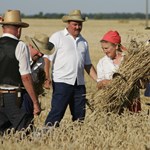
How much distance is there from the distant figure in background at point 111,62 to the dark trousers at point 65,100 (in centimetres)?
44

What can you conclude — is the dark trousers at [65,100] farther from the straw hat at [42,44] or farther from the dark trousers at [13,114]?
the dark trousers at [13,114]

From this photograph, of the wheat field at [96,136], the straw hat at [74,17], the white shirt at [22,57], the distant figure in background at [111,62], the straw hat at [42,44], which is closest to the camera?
the wheat field at [96,136]

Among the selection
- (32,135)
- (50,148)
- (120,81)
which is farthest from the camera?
(120,81)

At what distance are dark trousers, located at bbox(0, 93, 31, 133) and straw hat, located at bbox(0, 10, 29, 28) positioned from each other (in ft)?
2.81

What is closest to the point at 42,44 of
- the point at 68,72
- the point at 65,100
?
the point at 68,72

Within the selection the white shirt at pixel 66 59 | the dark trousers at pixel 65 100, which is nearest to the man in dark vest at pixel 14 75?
the dark trousers at pixel 65 100

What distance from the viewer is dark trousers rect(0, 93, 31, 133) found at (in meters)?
7.54

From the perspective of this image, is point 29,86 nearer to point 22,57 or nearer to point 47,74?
point 22,57

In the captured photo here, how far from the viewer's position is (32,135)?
7203 millimetres

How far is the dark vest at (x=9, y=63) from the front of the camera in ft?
24.1

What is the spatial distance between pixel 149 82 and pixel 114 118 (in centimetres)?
83

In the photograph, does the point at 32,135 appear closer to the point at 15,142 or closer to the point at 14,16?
the point at 15,142

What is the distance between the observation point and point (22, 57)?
7.31 meters

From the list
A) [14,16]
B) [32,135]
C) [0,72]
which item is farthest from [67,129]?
[14,16]
